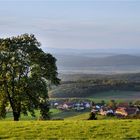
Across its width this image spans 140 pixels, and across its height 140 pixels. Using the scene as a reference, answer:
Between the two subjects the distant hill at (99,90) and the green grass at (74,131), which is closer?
the green grass at (74,131)

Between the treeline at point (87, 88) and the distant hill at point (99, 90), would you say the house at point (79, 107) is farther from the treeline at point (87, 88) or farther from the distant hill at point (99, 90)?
the treeline at point (87, 88)

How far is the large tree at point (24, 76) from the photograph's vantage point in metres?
50.0

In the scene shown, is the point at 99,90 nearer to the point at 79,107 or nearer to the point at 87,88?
the point at 87,88

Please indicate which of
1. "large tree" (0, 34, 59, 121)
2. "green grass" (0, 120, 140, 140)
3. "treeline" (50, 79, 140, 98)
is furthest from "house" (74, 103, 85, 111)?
"green grass" (0, 120, 140, 140)

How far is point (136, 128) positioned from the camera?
86.1 ft

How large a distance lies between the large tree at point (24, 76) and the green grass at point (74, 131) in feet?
70.1

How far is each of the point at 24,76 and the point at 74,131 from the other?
25.2m

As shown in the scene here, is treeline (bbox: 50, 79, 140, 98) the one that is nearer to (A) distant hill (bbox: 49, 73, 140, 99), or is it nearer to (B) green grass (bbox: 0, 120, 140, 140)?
(A) distant hill (bbox: 49, 73, 140, 99)

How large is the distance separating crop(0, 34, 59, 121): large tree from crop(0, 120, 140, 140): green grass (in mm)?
21376

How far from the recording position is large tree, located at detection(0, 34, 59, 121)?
164 ft

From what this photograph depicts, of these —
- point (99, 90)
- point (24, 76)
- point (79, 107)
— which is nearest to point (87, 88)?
point (99, 90)

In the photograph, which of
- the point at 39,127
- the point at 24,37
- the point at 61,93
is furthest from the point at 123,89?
the point at 39,127

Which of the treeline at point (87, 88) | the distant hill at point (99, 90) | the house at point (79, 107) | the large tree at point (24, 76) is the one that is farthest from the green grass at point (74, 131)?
the treeline at point (87, 88)

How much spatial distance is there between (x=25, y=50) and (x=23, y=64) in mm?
1688
